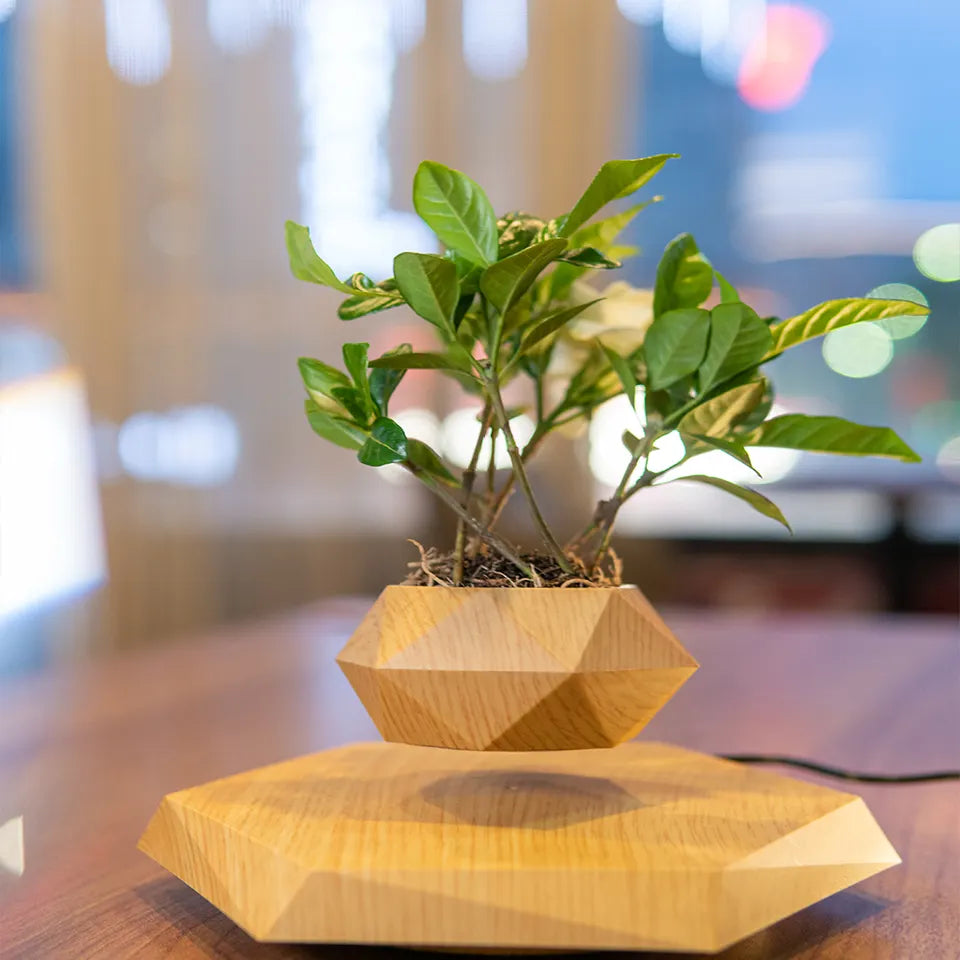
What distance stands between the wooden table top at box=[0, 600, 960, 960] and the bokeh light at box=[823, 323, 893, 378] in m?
1.90

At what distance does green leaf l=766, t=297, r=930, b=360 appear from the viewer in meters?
0.53

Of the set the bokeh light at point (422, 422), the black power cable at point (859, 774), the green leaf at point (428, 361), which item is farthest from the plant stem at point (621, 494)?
the bokeh light at point (422, 422)

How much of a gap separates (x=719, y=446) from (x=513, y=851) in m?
0.20

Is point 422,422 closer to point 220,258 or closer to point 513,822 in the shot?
point 220,258

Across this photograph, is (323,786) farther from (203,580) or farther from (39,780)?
(203,580)

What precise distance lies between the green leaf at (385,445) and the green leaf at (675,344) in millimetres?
127

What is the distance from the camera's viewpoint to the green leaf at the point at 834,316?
534mm

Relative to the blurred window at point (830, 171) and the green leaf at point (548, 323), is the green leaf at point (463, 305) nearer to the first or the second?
the green leaf at point (548, 323)

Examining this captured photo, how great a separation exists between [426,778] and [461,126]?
2624 mm

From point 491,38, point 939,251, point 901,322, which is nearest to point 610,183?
point 491,38

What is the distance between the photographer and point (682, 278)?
575 millimetres

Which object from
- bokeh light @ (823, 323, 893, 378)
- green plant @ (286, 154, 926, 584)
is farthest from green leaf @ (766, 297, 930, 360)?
bokeh light @ (823, 323, 893, 378)

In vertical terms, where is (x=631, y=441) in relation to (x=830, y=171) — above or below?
below

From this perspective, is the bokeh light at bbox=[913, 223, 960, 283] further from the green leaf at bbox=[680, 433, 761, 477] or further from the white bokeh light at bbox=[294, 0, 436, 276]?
the green leaf at bbox=[680, 433, 761, 477]
